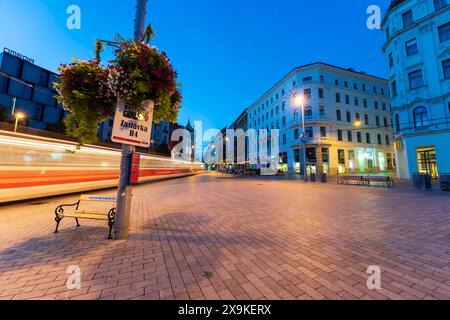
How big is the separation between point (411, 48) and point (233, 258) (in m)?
31.5

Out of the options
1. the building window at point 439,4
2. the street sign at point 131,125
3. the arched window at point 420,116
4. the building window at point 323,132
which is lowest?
the street sign at point 131,125

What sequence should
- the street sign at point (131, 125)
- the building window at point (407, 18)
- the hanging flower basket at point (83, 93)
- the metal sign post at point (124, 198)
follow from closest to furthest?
the hanging flower basket at point (83, 93)
the street sign at point (131, 125)
the metal sign post at point (124, 198)
the building window at point (407, 18)

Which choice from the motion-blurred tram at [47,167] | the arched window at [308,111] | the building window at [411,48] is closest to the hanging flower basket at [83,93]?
the motion-blurred tram at [47,167]

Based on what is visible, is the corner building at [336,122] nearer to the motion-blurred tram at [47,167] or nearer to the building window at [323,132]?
the building window at [323,132]

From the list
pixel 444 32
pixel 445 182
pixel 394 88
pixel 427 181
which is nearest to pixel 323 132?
pixel 394 88

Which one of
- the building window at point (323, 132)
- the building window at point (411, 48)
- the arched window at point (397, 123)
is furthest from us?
the building window at point (323, 132)

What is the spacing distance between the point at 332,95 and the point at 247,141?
93.3ft

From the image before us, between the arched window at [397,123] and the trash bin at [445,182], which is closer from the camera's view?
the trash bin at [445,182]

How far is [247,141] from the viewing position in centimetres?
5988

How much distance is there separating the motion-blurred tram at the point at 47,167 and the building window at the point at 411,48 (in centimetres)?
3278

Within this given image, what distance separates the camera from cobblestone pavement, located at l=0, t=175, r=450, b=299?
2.46 metres

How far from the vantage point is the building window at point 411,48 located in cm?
2114

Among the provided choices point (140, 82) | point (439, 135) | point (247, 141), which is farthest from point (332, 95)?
point (140, 82)
